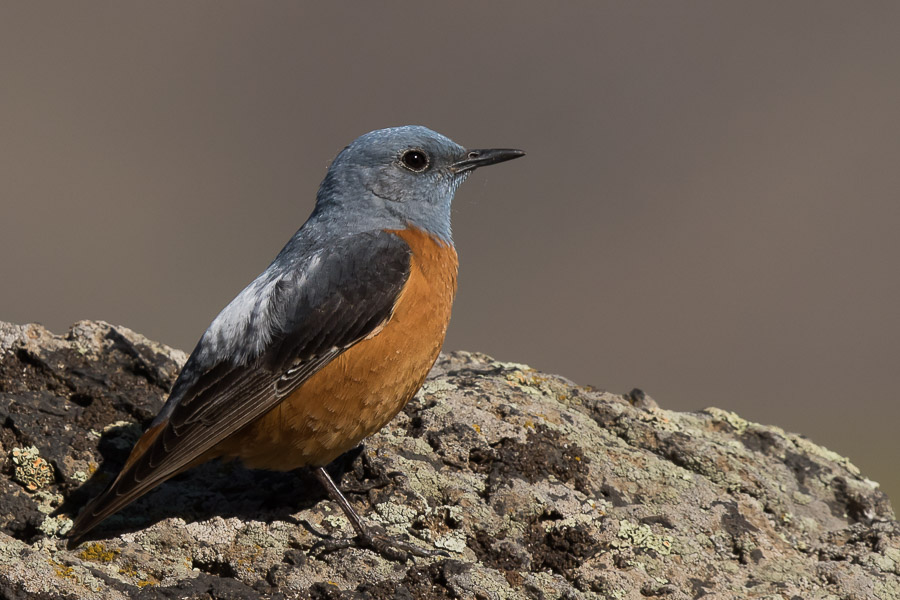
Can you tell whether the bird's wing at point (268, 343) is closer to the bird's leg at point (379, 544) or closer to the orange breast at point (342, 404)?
the orange breast at point (342, 404)

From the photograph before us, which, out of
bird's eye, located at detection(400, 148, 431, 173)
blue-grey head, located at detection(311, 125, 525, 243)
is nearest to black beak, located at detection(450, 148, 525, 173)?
blue-grey head, located at detection(311, 125, 525, 243)

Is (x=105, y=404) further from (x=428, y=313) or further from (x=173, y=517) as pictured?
(x=428, y=313)

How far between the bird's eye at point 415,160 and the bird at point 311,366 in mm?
612

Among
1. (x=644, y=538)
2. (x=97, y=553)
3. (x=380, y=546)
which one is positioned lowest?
(x=97, y=553)

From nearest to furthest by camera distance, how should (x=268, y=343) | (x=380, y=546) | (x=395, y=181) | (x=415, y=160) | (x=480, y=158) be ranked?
(x=380, y=546)
(x=268, y=343)
(x=395, y=181)
(x=415, y=160)
(x=480, y=158)

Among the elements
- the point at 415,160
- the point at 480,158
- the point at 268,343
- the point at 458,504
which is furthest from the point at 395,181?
the point at 458,504

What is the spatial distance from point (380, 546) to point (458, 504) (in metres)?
0.61

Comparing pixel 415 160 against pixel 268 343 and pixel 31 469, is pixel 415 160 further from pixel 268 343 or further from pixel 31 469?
pixel 31 469

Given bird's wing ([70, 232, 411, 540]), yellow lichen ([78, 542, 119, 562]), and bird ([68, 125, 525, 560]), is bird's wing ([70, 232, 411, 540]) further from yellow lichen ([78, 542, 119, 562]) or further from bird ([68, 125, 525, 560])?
yellow lichen ([78, 542, 119, 562])

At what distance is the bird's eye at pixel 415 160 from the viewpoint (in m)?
6.20

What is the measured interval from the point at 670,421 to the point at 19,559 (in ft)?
13.3

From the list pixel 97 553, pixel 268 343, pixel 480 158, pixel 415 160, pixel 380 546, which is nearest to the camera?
pixel 97 553

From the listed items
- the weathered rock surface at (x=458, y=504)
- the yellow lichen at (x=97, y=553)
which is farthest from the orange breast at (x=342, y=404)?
the yellow lichen at (x=97, y=553)

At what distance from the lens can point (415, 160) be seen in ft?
20.5
